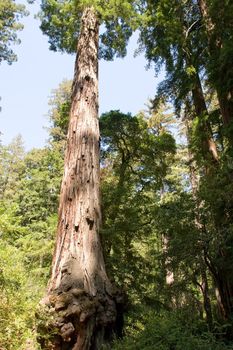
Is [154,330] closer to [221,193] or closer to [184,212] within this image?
[221,193]

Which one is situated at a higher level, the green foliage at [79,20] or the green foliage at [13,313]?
the green foliage at [79,20]

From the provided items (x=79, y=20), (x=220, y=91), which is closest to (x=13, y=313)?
(x=220, y=91)

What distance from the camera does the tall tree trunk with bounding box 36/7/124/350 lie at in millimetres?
3879

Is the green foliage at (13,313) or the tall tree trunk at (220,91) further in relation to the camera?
the tall tree trunk at (220,91)

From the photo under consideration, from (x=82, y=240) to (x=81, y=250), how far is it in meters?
0.16

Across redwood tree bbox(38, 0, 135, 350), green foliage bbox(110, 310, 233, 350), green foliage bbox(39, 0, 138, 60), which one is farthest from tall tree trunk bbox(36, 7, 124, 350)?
green foliage bbox(39, 0, 138, 60)

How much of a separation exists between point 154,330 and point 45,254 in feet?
24.3

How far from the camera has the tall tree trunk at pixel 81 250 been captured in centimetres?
388

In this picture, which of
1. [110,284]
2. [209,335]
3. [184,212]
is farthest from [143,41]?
[209,335]

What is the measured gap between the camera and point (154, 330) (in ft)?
13.7

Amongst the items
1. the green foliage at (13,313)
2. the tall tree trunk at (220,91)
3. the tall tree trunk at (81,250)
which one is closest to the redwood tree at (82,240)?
the tall tree trunk at (81,250)

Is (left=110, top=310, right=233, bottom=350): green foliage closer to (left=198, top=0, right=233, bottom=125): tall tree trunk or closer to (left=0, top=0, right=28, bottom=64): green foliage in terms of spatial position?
(left=198, top=0, right=233, bottom=125): tall tree trunk

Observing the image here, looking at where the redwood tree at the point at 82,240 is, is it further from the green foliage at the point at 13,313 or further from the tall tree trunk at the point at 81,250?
the green foliage at the point at 13,313

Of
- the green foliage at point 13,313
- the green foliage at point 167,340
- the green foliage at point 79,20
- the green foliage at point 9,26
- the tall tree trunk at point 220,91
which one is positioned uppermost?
the green foliage at point 9,26
